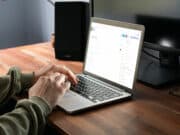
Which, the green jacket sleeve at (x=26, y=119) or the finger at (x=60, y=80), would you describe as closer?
the green jacket sleeve at (x=26, y=119)

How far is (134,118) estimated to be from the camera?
0.94 meters

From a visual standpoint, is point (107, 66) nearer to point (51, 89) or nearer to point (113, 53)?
point (113, 53)

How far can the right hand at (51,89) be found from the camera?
974 mm

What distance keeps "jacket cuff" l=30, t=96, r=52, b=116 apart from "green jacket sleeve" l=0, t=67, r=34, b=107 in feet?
0.67

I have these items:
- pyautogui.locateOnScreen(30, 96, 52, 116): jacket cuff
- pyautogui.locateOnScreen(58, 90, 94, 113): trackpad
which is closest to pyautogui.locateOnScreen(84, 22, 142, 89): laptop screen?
pyautogui.locateOnScreen(58, 90, 94, 113): trackpad

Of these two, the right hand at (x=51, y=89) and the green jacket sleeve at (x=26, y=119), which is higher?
the right hand at (x=51, y=89)

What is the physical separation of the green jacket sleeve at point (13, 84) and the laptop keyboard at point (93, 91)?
17 cm

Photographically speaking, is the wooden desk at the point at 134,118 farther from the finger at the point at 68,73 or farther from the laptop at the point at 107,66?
the finger at the point at 68,73

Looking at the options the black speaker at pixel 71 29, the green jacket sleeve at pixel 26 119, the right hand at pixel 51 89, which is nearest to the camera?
the green jacket sleeve at pixel 26 119

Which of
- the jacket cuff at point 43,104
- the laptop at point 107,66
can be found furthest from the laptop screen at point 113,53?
the jacket cuff at point 43,104

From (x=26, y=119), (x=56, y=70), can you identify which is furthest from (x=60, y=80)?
(x=26, y=119)

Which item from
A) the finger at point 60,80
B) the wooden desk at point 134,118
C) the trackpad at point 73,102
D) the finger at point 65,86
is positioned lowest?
the wooden desk at point 134,118

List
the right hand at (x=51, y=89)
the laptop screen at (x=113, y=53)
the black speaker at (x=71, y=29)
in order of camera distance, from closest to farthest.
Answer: the right hand at (x=51, y=89) < the laptop screen at (x=113, y=53) < the black speaker at (x=71, y=29)

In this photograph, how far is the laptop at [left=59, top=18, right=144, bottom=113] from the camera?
3.43 feet
